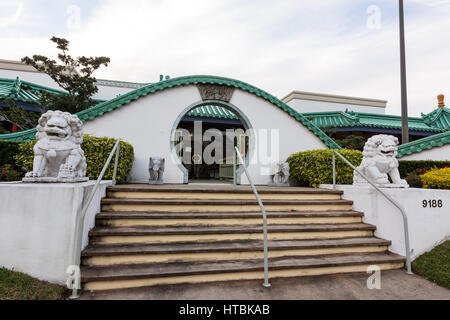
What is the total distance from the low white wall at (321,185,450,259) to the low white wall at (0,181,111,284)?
510 centimetres

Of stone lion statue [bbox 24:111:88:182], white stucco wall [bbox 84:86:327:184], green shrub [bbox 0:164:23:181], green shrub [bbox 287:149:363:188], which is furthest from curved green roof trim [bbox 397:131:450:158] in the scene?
green shrub [bbox 0:164:23:181]

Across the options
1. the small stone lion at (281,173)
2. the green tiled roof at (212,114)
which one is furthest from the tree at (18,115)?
the small stone lion at (281,173)

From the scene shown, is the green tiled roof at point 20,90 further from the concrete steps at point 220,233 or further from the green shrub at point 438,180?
the green shrub at point 438,180

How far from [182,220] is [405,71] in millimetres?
11212

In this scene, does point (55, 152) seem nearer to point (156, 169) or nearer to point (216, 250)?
point (216, 250)

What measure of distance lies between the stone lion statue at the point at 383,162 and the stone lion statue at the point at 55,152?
18.4ft

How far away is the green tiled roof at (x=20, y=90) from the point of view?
8523mm

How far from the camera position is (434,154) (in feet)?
27.3

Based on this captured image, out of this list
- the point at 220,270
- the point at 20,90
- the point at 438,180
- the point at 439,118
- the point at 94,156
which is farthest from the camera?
the point at 439,118

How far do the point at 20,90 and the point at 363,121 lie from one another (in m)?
17.5

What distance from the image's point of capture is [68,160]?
11.8 feet

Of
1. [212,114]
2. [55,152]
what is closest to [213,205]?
[55,152]

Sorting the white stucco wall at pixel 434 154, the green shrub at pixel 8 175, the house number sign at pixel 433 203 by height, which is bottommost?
the house number sign at pixel 433 203
